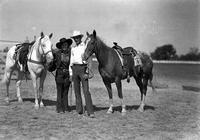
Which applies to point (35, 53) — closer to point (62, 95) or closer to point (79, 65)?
point (62, 95)

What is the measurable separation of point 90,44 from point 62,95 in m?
1.76

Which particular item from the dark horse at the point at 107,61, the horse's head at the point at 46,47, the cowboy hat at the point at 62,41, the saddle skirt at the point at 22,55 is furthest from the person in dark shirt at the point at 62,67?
the saddle skirt at the point at 22,55

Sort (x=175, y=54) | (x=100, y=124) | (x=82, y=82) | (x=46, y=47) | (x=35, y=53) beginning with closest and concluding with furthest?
1. (x=100, y=124)
2. (x=82, y=82)
3. (x=46, y=47)
4. (x=35, y=53)
5. (x=175, y=54)

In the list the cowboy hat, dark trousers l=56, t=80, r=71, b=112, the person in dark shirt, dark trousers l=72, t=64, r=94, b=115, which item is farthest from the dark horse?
dark trousers l=56, t=80, r=71, b=112

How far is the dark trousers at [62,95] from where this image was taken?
7645mm

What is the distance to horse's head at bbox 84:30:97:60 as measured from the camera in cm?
709

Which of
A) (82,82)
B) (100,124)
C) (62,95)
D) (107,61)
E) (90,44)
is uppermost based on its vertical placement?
(90,44)

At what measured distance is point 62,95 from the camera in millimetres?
7797

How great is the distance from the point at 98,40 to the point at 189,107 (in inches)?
166

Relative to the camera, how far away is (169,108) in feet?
29.3

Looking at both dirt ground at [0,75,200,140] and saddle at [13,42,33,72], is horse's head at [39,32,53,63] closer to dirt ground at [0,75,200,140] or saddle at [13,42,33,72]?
saddle at [13,42,33,72]

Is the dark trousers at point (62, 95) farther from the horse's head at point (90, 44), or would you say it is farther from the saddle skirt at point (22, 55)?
the saddle skirt at point (22, 55)

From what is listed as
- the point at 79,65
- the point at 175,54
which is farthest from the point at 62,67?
the point at 175,54

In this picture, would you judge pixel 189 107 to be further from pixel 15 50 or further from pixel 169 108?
pixel 15 50
